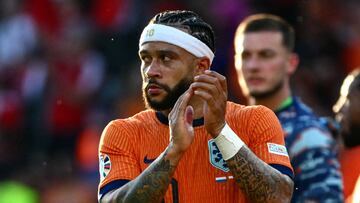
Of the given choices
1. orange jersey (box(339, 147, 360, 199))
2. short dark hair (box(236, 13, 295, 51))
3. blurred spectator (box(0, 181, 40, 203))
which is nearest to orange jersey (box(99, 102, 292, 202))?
short dark hair (box(236, 13, 295, 51))

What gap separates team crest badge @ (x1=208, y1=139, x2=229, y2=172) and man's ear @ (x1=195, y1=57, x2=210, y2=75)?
405 mm

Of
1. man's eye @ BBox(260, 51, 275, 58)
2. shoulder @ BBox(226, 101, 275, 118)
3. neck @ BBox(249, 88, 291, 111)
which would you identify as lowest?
shoulder @ BBox(226, 101, 275, 118)

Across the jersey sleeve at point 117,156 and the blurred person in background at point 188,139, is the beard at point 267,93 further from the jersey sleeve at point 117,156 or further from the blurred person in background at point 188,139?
the jersey sleeve at point 117,156

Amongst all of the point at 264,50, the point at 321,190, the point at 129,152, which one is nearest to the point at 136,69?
the point at 264,50

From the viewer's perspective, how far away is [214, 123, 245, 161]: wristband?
552cm

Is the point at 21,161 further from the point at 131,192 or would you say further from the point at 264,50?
the point at 131,192

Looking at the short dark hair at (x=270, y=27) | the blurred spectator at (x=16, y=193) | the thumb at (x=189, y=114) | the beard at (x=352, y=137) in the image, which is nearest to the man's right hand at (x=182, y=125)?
the thumb at (x=189, y=114)

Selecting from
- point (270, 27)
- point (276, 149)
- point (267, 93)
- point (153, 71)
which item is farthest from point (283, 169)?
point (270, 27)

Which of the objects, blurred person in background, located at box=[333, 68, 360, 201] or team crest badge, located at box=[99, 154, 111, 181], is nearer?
team crest badge, located at box=[99, 154, 111, 181]

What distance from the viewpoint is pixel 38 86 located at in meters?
13.8

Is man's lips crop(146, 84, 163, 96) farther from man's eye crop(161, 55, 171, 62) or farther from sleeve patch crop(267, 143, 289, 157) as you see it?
sleeve patch crop(267, 143, 289, 157)

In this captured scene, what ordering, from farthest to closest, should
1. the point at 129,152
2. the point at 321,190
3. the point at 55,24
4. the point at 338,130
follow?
1. the point at 55,24
2. the point at 338,130
3. the point at 321,190
4. the point at 129,152

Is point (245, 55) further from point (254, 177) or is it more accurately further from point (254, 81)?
point (254, 177)

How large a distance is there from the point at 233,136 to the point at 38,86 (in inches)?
334
